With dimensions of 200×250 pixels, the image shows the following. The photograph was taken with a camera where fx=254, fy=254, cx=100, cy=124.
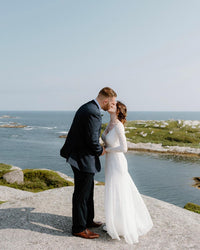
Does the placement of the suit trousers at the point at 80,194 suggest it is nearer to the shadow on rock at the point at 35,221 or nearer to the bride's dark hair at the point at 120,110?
the shadow on rock at the point at 35,221

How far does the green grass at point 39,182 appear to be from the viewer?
70.2 ft

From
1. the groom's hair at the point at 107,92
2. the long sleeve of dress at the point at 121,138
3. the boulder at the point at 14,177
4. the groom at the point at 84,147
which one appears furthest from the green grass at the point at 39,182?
the groom's hair at the point at 107,92

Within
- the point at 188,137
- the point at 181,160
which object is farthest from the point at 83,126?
the point at 188,137

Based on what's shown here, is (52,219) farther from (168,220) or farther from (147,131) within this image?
(147,131)

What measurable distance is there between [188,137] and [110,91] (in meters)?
64.4

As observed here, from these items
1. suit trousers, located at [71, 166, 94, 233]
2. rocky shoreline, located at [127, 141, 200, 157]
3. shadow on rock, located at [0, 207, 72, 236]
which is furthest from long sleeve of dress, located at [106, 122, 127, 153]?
rocky shoreline, located at [127, 141, 200, 157]

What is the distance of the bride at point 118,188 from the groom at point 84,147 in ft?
1.40

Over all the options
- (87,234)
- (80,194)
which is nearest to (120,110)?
(80,194)

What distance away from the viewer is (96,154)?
7.04 meters

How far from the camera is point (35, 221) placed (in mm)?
8812

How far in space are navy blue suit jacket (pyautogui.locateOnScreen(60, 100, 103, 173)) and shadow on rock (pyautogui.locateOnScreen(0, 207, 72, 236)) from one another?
257 cm

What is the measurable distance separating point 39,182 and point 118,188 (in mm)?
16430

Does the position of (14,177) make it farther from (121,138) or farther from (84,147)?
(121,138)

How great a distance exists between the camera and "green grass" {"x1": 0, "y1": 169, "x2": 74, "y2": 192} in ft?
70.2
